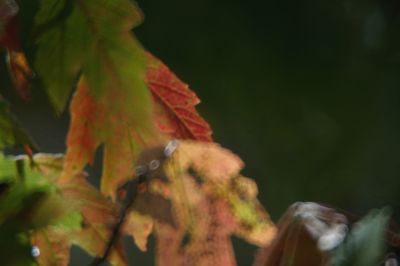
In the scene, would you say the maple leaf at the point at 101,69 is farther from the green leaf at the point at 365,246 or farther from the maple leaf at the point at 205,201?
the green leaf at the point at 365,246

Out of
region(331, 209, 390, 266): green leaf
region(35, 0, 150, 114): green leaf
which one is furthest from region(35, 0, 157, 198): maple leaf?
region(331, 209, 390, 266): green leaf

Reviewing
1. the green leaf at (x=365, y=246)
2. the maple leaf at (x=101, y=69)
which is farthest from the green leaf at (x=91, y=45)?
the green leaf at (x=365, y=246)

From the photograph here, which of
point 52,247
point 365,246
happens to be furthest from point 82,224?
point 365,246

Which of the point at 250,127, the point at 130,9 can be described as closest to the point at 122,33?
the point at 130,9

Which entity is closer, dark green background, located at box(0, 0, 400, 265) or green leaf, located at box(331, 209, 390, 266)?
green leaf, located at box(331, 209, 390, 266)

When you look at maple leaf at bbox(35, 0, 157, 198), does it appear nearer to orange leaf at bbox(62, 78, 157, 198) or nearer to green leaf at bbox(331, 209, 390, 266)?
orange leaf at bbox(62, 78, 157, 198)

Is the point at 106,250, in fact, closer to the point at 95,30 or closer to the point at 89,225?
the point at 89,225

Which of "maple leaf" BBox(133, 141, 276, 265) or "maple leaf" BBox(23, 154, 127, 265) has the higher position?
"maple leaf" BBox(133, 141, 276, 265)
